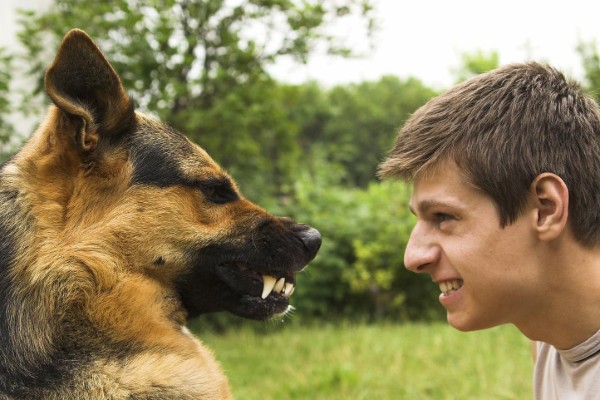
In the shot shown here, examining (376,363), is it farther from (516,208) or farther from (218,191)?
(516,208)

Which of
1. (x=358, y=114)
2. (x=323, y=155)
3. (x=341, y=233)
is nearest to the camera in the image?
(x=341, y=233)

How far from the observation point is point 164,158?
9.01 ft

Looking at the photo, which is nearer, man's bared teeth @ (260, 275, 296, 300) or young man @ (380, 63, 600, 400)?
young man @ (380, 63, 600, 400)

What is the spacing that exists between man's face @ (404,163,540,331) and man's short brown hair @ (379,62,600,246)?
47 millimetres

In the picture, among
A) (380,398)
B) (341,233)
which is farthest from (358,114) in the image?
(380,398)

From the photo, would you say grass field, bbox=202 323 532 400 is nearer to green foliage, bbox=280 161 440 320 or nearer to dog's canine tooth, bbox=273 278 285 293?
green foliage, bbox=280 161 440 320

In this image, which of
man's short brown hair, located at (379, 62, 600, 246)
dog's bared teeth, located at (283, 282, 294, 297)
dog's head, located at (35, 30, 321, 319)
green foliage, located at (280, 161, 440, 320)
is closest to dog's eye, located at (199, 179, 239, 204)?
dog's head, located at (35, 30, 321, 319)

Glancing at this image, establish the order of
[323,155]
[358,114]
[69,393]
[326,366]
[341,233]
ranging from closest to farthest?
[69,393] → [326,366] → [341,233] → [323,155] → [358,114]

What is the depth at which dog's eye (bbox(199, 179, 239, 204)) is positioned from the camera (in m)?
2.79

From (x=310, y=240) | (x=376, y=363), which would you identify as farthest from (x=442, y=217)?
(x=376, y=363)

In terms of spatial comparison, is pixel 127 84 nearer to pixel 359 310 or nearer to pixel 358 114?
pixel 359 310

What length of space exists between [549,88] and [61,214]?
1.85m

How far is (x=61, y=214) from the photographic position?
249cm

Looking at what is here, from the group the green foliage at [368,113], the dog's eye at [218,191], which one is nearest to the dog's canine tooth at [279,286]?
the dog's eye at [218,191]
